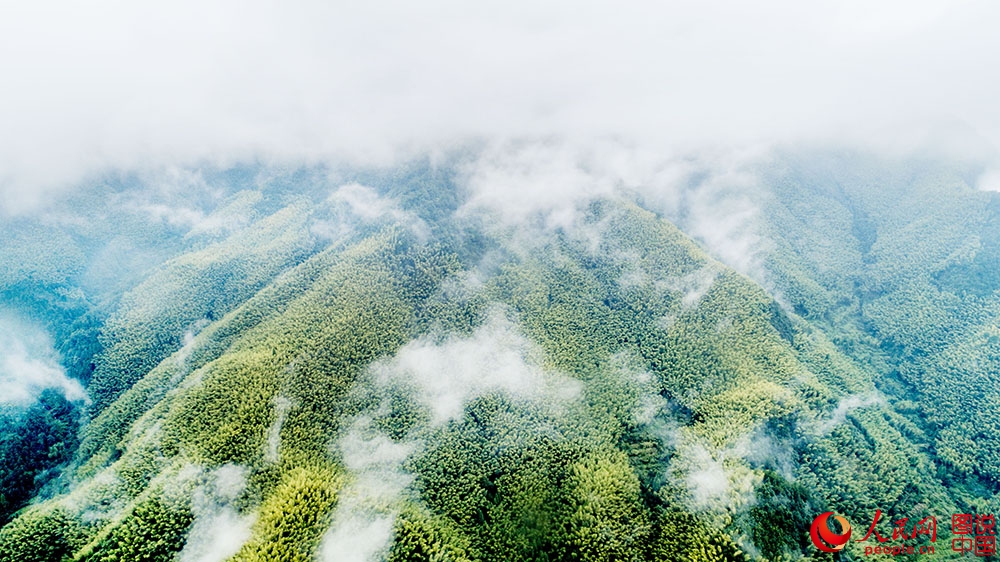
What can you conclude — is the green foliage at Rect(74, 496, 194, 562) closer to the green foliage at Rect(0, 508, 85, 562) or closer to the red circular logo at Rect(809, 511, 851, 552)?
the green foliage at Rect(0, 508, 85, 562)

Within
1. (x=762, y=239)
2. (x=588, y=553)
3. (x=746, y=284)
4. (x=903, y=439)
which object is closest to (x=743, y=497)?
(x=588, y=553)

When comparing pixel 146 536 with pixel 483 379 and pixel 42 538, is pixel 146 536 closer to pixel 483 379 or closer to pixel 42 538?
pixel 42 538

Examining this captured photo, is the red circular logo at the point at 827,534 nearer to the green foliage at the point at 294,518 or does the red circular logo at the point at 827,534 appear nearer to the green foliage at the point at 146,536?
the green foliage at the point at 294,518

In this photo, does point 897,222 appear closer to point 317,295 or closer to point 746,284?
point 746,284

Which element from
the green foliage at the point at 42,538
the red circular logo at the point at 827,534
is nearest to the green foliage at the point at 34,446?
the green foliage at the point at 42,538

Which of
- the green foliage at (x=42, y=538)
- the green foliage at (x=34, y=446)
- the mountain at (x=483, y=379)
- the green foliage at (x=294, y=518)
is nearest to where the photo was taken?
the green foliage at (x=294, y=518)

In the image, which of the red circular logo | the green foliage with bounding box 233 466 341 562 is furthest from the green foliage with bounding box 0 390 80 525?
the red circular logo
